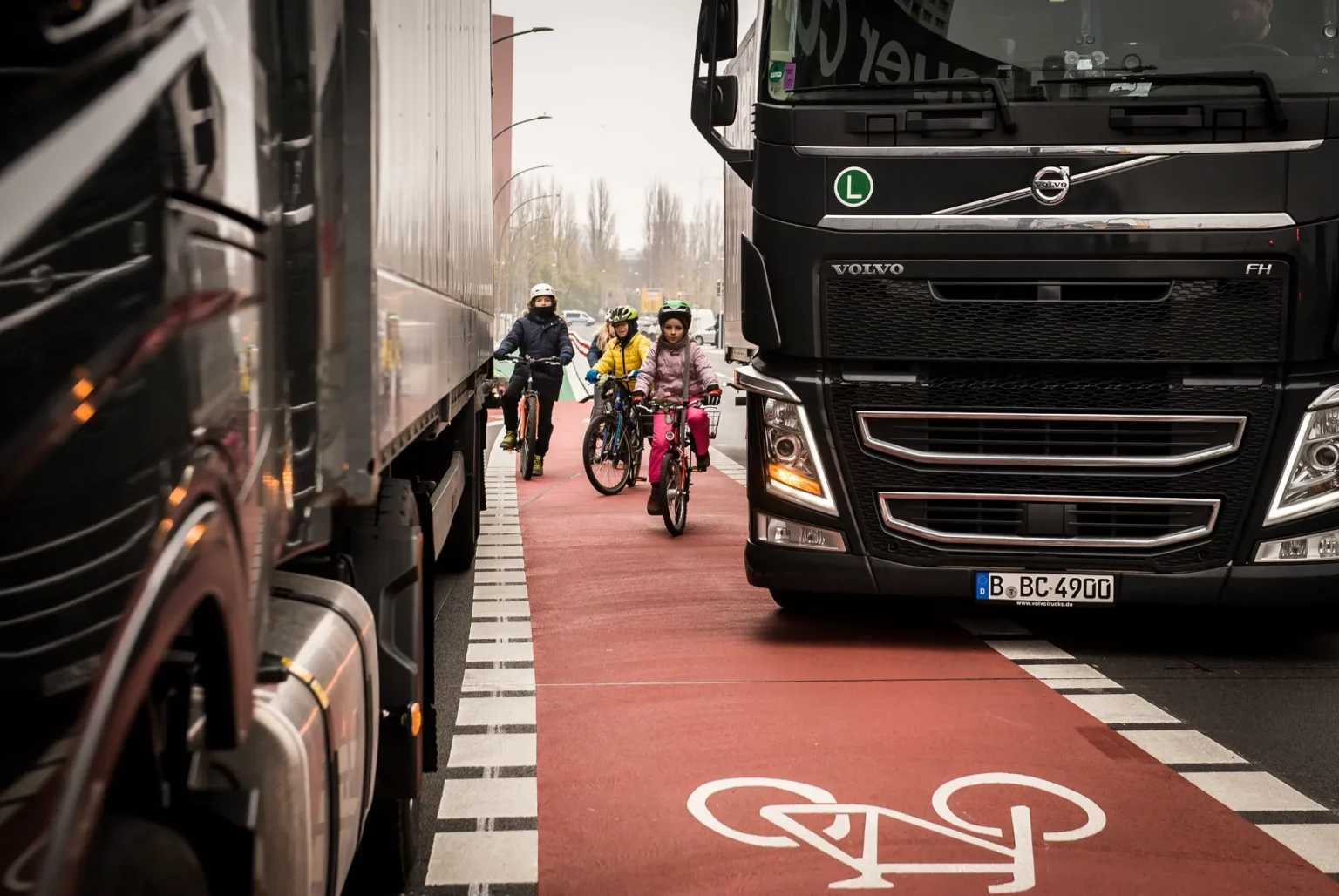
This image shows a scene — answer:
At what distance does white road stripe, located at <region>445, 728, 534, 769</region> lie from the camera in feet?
→ 19.7

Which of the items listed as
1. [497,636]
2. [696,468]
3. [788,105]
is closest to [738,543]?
[696,468]

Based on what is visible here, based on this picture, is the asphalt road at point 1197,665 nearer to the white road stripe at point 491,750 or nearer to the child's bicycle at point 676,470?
the white road stripe at point 491,750

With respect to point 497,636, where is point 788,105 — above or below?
above

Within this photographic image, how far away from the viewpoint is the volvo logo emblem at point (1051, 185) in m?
7.76

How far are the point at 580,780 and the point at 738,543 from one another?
23.5ft

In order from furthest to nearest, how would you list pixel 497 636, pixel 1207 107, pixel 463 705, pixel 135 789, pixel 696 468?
pixel 696 468 → pixel 497 636 → pixel 1207 107 → pixel 463 705 → pixel 135 789

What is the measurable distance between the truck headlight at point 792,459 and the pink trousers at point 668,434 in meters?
5.36

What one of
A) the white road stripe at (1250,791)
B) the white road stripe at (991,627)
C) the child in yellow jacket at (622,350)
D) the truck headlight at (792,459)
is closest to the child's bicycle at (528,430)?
the child in yellow jacket at (622,350)

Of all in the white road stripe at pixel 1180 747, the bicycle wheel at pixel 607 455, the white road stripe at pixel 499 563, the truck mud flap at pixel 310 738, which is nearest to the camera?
the truck mud flap at pixel 310 738

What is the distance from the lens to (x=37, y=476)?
1.55 m

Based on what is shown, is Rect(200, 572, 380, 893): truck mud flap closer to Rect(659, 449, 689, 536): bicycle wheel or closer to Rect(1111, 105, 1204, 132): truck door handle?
Rect(1111, 105, 1204, 132): truck door handle

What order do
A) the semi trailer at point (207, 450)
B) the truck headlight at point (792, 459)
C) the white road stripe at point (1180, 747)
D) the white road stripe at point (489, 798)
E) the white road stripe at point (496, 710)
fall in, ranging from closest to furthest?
the semi trailer at point (207, 450) → the white road stripe at point (489, 798) → the white road stripe at point (1180, 747) → the white road stripe at point (496, 710) → the truck headlight at point (792, 459)

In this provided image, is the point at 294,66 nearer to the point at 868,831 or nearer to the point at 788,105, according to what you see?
the point at 868,831

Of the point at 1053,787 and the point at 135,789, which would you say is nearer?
the point at 135,789
